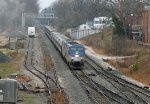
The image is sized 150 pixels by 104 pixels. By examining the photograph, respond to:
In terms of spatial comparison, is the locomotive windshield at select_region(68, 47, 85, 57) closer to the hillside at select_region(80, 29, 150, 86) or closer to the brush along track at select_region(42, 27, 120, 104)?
the hillside at select_region(80, 29, 150, 86)

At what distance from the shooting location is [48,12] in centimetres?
19825

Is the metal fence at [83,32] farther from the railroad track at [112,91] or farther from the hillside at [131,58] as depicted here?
the railroad track at [112,91]

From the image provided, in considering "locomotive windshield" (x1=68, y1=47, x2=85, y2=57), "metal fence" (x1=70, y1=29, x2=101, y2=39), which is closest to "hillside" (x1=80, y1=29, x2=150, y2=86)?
"locomotive windshield" (x1=68, y1=47, x2=85, y2=57)

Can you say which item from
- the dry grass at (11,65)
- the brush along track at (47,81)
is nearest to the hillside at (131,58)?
the brush along track at (47,81)

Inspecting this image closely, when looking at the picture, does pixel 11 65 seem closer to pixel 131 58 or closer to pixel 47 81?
pixel 47 81

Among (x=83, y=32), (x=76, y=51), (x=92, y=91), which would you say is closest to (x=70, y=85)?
(x=92, y=91)

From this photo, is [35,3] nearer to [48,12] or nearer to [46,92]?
[48,12]

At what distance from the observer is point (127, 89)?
28516 millimetres

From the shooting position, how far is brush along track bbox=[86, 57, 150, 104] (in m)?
24.7

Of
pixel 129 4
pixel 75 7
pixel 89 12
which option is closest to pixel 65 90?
pixel 129 4

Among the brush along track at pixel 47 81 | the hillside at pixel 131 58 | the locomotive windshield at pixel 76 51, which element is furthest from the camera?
the locomotive windshield at pixel 76 51

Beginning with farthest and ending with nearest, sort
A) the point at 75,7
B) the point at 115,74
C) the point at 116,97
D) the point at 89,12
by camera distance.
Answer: the point at 75,7 < the point at 89,12 < the point at 115,74 < the point at 116,97

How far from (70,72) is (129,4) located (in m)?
30.1

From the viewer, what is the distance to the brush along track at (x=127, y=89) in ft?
80.9
